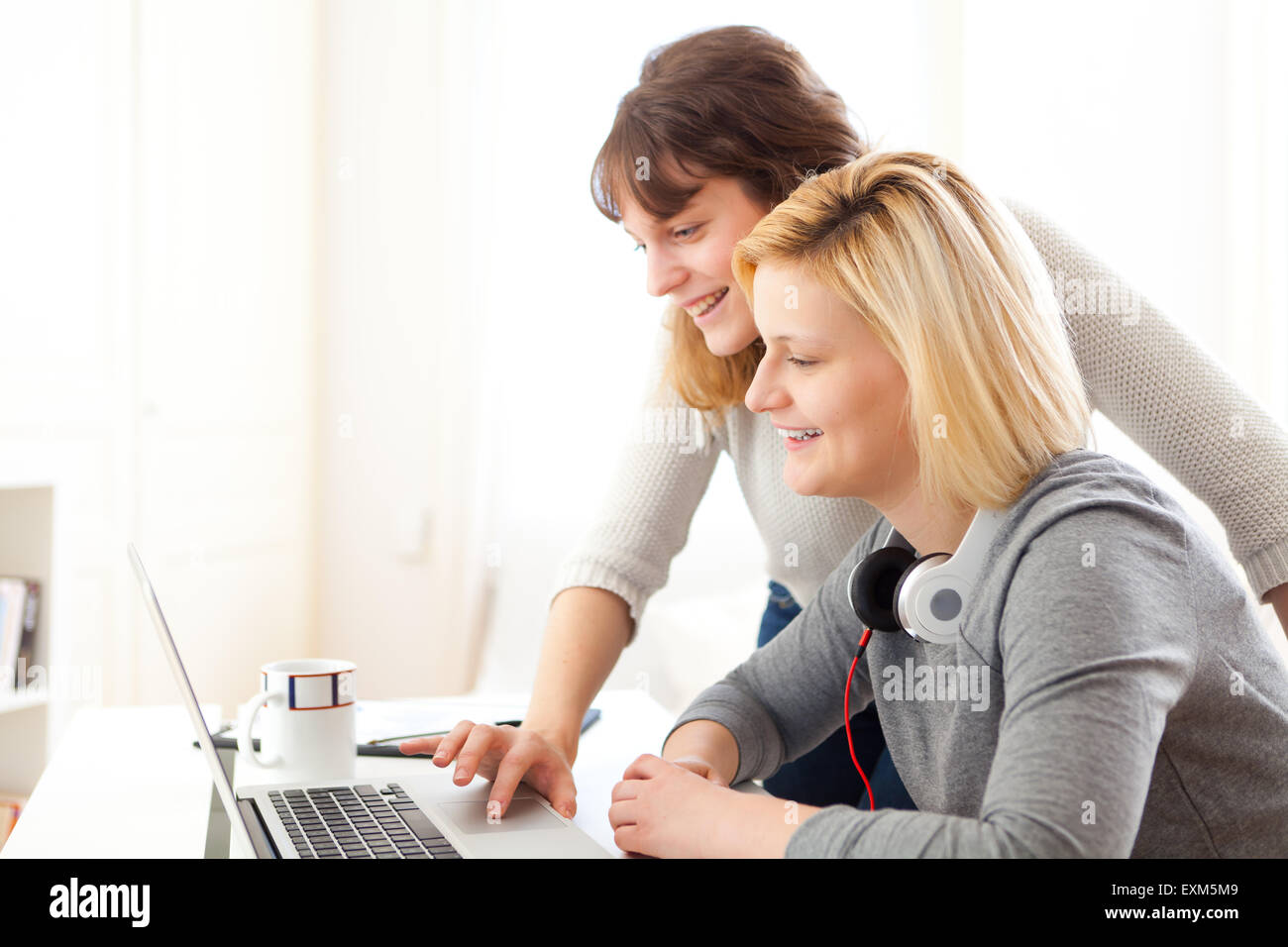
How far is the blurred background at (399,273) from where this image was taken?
8.67 feet

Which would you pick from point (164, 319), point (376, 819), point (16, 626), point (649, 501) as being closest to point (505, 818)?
point (376, 819)

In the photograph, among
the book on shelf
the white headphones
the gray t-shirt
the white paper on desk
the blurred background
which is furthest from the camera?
the blurred background

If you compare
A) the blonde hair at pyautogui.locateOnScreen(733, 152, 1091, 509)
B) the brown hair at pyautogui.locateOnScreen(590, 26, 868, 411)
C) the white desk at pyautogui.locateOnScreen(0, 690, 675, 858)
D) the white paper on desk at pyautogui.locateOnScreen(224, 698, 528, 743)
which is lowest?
the white paper on desk at pyautogui.locateOnScreen(224, 698, 528, 743)

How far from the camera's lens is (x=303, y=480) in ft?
11.9

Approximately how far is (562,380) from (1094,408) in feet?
7.08

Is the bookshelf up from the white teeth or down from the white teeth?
down

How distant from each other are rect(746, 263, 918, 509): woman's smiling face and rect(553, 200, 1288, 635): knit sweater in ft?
1.06

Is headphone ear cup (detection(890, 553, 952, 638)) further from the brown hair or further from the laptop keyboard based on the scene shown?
the brown hair

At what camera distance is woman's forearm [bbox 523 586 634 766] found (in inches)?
48.5

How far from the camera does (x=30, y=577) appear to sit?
222 centimetres

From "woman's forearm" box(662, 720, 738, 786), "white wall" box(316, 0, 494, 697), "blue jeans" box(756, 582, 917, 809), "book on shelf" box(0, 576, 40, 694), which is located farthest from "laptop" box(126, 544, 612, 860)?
"white wall" box(316, 0, 494, 697)

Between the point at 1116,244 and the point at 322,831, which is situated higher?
the point at 1116,244
